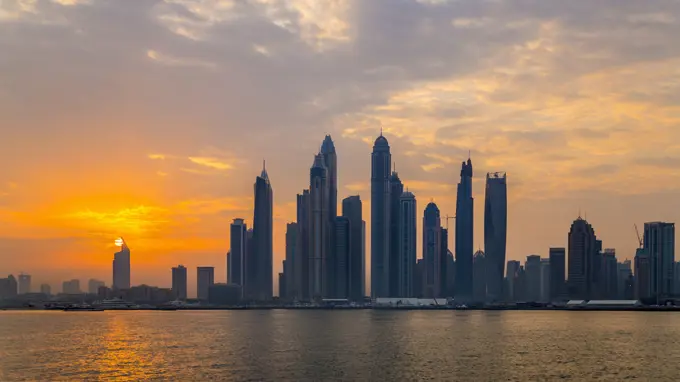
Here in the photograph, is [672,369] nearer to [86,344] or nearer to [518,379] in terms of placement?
[518,379]

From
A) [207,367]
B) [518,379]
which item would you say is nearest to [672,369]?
[518,379]

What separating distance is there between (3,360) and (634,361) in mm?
116814

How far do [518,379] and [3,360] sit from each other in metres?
91.0

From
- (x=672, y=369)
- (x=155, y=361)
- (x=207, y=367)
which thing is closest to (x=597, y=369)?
(x=672, y=369)

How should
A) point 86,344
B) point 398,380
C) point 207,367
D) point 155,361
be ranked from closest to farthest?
point 398,380 < point 207,367 < point 155,361 < point 86,344

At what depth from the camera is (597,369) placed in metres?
128

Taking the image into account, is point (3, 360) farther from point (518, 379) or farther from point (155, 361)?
point (518, 379)

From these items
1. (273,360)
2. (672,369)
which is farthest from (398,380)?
(672,369)

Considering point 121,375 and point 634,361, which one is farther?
point 634,361

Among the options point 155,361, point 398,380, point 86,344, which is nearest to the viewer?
A: point 398,380

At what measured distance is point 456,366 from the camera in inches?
5123

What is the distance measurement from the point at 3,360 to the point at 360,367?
65187 mm

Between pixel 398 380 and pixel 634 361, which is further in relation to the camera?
pixel 634 361

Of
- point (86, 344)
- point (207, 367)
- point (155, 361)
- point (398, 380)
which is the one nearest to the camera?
point (398, 380)
